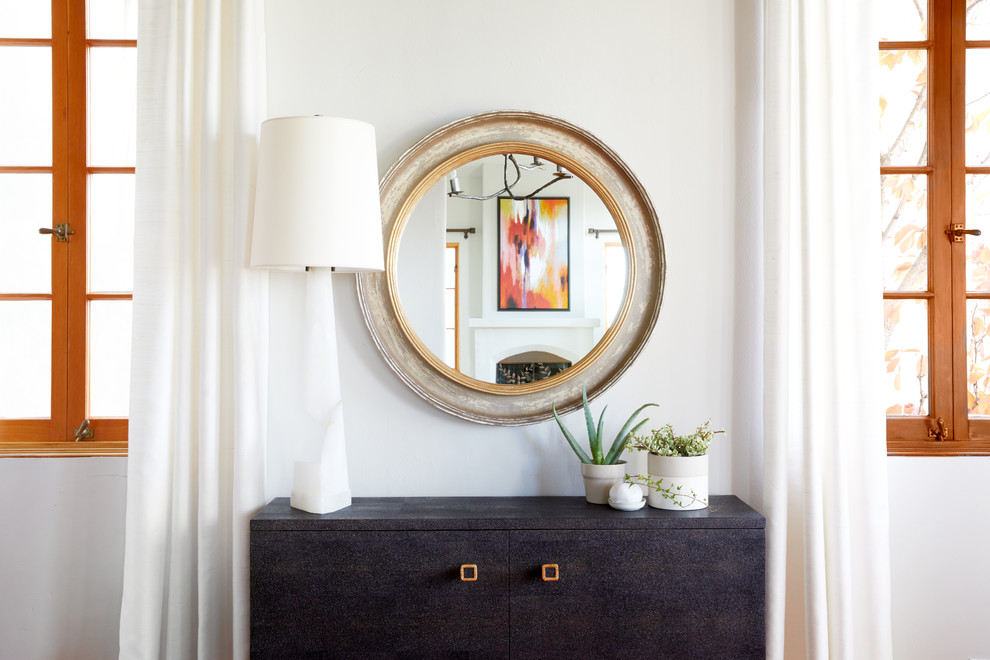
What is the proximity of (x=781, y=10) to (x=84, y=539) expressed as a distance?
2819 millimetres

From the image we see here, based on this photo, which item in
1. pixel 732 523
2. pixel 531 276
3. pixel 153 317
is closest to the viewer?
pixel 732 523

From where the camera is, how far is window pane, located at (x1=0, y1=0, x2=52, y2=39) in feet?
7.11

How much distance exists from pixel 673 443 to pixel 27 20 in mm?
2616

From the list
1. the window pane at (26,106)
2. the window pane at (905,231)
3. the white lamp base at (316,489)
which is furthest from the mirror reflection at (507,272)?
the window pane at (26,106)

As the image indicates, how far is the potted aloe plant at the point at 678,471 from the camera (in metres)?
1.82

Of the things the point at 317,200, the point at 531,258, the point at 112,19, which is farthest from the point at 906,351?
the point at 112,19

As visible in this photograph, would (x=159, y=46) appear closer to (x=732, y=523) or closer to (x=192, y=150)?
(x=192, y=150)

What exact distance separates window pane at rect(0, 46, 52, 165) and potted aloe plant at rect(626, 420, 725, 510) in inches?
88.7

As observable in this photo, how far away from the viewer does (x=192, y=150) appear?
195 cm

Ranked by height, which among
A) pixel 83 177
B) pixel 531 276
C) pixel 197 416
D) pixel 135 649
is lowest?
pixel 135 649

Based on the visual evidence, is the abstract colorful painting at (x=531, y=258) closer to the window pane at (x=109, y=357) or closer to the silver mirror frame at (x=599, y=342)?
the silver mirror frame at (x=599, y=342)

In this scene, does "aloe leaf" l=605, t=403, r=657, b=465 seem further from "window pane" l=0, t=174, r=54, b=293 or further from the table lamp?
"window pane" l=0, t=174, r=54, b=293

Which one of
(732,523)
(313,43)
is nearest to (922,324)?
(732,523)

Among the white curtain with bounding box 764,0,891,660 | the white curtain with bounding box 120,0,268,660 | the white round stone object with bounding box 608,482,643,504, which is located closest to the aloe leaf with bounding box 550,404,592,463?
the white round stone object with bounding box 608,482,643,504
